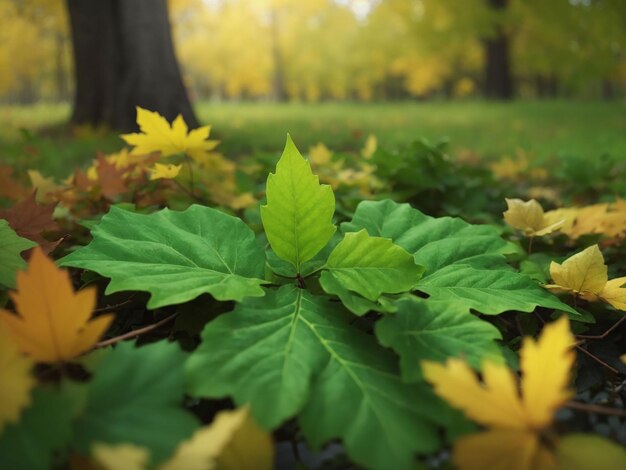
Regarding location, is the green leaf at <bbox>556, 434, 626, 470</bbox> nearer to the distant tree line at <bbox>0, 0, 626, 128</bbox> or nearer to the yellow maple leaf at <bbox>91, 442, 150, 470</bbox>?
the yellow maple leaf at <bbox>91, 442, 150, 470</bbox>

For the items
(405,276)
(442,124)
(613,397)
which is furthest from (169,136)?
(442,124)

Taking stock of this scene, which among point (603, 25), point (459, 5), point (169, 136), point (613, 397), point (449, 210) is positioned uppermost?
point (459, 5)

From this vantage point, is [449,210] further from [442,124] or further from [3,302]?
[442,124]

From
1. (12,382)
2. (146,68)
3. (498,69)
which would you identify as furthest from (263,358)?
(498,69)

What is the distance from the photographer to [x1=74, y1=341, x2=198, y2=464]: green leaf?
0.52 metres

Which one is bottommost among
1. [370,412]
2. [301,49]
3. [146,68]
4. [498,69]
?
[370,412]

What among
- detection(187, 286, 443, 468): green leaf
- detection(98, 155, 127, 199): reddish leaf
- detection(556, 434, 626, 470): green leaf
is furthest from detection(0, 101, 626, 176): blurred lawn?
detection(556, 434, 626, 470): green leaf

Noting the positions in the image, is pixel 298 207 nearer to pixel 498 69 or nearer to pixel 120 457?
pixel 120 457

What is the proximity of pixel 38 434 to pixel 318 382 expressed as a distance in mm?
320

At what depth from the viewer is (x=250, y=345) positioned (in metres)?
0.69

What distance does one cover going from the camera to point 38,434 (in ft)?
1.64

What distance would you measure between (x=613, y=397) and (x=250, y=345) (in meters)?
0.66

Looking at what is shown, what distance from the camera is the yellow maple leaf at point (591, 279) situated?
91cm

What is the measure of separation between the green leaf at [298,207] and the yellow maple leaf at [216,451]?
13.1 inches
